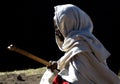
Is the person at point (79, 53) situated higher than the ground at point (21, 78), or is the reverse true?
the person at point (79, 53)

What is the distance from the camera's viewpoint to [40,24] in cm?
1723

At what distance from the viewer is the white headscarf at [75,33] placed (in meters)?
4.85

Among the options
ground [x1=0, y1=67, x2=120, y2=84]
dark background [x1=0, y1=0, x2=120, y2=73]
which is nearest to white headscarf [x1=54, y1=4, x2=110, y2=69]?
ground [x1=0, y1=67, x2=120, y2=84]

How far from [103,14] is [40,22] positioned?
6.18ft

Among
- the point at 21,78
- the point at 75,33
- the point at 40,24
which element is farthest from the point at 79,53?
the point at 40,24

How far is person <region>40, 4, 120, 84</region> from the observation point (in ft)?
15.9

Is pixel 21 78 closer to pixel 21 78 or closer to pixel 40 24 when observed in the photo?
pixel 21 78

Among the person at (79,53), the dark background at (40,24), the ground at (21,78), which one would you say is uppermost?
the person at (79,53)

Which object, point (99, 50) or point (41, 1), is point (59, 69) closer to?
point (99, 50)

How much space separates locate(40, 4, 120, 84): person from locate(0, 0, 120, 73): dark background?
37.2 ft

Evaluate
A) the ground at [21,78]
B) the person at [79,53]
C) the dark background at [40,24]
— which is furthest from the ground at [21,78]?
the dark background at [40,24]

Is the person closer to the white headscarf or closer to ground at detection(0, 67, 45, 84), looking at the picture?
the white headscarf

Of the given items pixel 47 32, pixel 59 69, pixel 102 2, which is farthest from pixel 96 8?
pixel 59 69

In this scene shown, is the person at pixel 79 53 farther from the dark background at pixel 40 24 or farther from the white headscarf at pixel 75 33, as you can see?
the dark background at pixel 40 24
